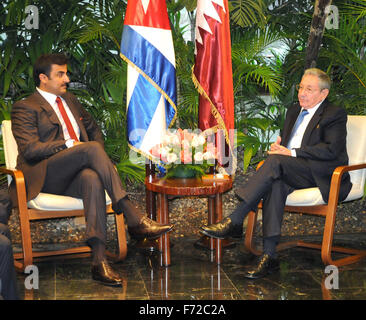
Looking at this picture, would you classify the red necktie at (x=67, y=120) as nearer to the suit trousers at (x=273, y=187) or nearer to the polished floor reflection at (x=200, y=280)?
the polished floor reflection at (x=200, y=280)

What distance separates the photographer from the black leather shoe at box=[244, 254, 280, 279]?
3471 mm

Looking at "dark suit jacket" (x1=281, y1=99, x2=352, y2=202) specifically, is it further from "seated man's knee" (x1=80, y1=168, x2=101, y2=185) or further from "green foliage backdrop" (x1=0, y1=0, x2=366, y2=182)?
"seated man's knee" (x1=80, y1=168, x2=101, y2=185)

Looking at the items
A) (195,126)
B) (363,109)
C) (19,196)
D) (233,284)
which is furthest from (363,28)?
(19,196)

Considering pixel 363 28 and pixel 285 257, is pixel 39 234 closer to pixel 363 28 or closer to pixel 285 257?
pixel 285 257

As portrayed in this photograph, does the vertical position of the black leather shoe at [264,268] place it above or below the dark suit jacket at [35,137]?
below

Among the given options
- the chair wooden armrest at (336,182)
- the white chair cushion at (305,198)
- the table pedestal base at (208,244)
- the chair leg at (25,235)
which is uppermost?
the chair wooden armrest at (336,182)

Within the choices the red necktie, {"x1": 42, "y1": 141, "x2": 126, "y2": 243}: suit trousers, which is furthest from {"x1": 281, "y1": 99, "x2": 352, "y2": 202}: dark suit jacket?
the red necktie

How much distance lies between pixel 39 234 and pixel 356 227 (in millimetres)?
2615

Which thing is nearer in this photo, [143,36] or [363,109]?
[143,36]

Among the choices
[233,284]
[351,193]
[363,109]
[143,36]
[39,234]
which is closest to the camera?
[233,284]

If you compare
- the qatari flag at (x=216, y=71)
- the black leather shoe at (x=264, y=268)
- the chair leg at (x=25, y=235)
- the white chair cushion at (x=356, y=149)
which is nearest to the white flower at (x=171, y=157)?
the qatari flag at (x=216, y=71)

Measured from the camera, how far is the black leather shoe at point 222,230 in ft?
11.6

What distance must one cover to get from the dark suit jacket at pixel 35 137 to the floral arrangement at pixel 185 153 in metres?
0.66

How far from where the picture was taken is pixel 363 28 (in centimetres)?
474
